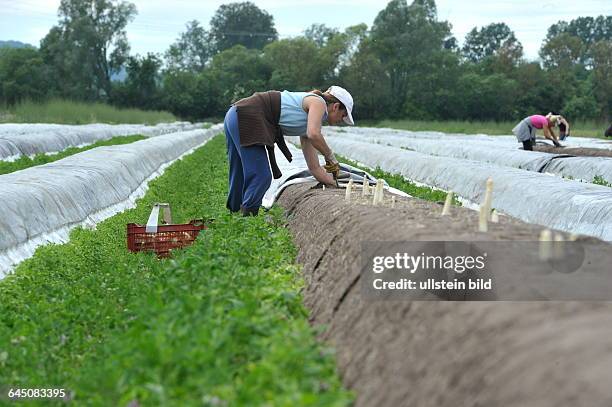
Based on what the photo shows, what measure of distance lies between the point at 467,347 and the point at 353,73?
188ft

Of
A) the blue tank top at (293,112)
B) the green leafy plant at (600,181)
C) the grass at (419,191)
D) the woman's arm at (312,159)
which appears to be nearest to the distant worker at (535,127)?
the green leafy plant at (600,181)

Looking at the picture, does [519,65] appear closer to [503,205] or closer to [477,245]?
[503,205]

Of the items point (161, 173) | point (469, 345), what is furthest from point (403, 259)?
point (161, 173)

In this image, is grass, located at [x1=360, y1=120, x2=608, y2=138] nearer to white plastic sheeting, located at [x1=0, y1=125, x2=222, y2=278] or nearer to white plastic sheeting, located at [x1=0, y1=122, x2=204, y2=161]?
white plastic sheeting, located at [x1=0, y1=122, x2=204, y2=161]

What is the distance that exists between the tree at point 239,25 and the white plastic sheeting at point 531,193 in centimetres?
10651

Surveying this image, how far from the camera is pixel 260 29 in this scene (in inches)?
4678

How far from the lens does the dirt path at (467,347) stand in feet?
7.93

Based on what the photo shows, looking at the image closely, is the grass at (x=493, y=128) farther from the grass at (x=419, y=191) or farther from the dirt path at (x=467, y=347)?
the dirt path at (x=467, y=347)

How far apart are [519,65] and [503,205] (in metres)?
53.4

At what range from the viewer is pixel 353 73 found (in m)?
59.0

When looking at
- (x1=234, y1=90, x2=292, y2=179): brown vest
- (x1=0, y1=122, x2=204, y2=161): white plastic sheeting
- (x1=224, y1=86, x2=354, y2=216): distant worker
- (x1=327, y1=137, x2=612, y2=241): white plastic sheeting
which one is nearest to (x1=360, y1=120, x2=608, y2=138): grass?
(x1=327, y1=137, x2=612, y2=241): white plastic sheeting

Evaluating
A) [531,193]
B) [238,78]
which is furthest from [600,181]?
[238,78]

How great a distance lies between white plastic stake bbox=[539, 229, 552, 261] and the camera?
10.9 ft

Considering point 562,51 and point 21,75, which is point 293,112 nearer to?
point 21,75
